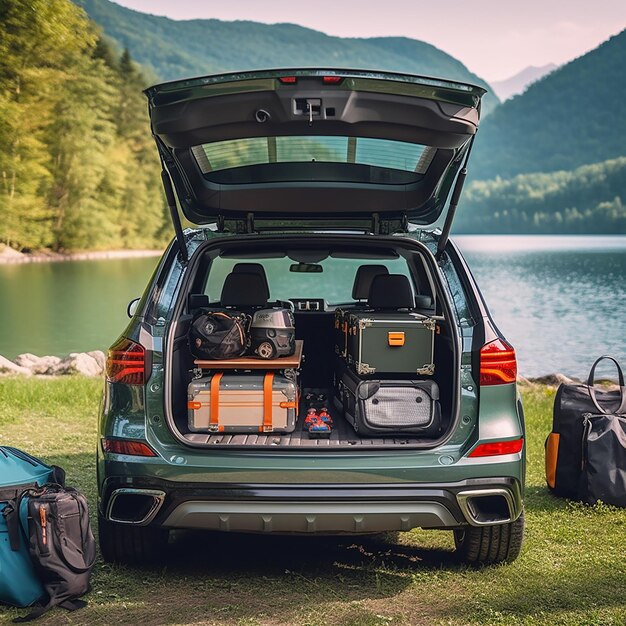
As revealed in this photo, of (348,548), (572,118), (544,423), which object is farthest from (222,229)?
(572,118)

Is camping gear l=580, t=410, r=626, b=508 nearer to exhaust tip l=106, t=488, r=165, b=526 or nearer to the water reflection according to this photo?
exhaust tip l=106, t=488, r=165, b=526

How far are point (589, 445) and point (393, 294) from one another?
4.54 feet

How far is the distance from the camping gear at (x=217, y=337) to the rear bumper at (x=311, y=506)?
30.3 inches

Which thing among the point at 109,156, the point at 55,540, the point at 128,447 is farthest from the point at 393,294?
the point at 109,156

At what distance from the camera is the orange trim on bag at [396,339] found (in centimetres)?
436

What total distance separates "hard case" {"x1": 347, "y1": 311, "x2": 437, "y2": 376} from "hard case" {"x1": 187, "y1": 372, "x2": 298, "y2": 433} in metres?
0.43

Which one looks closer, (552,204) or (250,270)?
(250,270)

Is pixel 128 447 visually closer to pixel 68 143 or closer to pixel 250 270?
pixel 250 270

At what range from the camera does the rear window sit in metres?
4.17

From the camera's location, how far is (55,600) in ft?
12.4

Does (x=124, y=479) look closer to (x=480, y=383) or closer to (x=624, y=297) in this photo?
(x=480, y=383)

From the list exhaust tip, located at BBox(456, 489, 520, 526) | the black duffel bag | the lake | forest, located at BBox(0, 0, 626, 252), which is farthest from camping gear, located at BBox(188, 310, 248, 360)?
forest, located at BBox(0, 0, 626, 252)

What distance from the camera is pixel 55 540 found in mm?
3795

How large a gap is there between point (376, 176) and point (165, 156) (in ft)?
3.46
